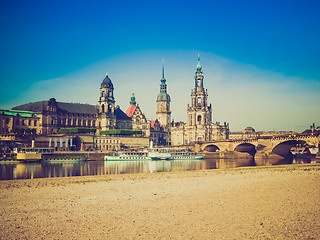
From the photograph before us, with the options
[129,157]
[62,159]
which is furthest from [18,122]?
[129,157]

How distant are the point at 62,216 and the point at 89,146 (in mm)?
75307

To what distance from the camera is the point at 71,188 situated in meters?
24.5

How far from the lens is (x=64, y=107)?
102 metres

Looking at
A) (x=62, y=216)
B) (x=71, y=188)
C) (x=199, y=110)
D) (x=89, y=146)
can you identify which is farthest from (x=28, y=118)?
(x=62, y=216)

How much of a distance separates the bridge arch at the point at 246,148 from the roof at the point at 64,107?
51494mm

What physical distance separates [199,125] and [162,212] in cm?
10102

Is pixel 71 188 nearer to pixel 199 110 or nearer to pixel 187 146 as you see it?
A: pixel 187 146

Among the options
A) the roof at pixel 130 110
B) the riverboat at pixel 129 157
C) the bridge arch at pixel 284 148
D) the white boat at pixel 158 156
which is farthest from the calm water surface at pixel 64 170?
the roof at pixel 130 110

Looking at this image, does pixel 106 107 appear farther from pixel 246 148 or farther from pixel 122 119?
pixel 246 148

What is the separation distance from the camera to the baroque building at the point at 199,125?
115 meters

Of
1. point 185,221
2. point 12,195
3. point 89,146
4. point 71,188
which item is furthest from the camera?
point 89,146

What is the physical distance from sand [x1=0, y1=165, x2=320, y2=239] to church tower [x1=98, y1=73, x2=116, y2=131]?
8244cm

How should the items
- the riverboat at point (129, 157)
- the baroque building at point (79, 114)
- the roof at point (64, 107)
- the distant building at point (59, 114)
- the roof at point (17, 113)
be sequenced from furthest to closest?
the roof at point (64, 107) → the baroque building at point (79, 114) → the distant building at point (59, 114) → the roof at point (17, 113) → the riverboat at point (129, 157)

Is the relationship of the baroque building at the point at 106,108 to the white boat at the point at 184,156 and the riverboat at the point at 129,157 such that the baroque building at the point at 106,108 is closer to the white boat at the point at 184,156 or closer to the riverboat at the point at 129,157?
the white boat at the point at 184,156
